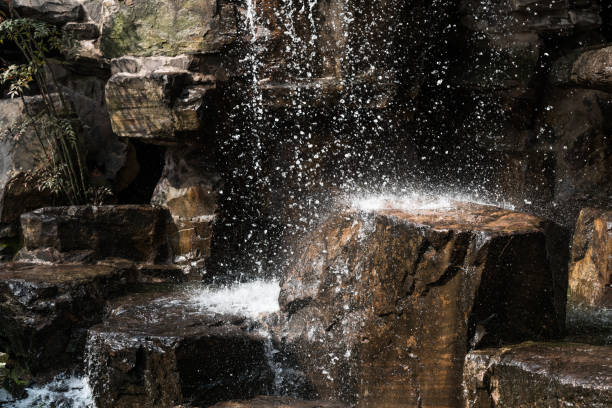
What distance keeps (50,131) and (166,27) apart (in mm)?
1212

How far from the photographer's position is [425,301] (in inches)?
107

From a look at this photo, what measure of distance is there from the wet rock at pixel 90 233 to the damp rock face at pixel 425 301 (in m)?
1.95

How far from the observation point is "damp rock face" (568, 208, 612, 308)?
12.2ft

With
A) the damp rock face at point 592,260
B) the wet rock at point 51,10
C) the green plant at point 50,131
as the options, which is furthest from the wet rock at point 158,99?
the damp rock face at point 592,260

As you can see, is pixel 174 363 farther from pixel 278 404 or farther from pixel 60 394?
pixel 60 394

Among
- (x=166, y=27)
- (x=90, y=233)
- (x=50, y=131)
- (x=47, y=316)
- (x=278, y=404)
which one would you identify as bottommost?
(x=278, y=404)

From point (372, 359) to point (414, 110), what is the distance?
2073 mm

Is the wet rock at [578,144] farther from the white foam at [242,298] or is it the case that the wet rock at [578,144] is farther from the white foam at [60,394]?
the white foam at [60,394]

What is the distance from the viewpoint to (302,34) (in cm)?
433

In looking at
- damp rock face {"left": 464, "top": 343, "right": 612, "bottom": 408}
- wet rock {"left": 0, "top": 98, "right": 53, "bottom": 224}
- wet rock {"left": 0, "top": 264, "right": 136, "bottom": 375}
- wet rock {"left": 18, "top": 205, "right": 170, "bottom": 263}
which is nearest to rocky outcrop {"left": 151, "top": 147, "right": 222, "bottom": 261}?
wet rock {"left": 18, "top": 205, "right": 170, "bottom": 263}

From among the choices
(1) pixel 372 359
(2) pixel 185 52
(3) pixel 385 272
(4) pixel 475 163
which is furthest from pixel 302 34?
(1) pixel 372 359

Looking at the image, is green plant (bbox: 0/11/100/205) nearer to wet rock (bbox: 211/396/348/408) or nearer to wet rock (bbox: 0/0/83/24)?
wet rock (bbox: 0/0/83/24)

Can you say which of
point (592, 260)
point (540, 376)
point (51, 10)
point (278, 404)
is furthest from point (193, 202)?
point (540, 376)

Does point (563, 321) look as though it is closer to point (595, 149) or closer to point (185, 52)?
point (595, 149)
